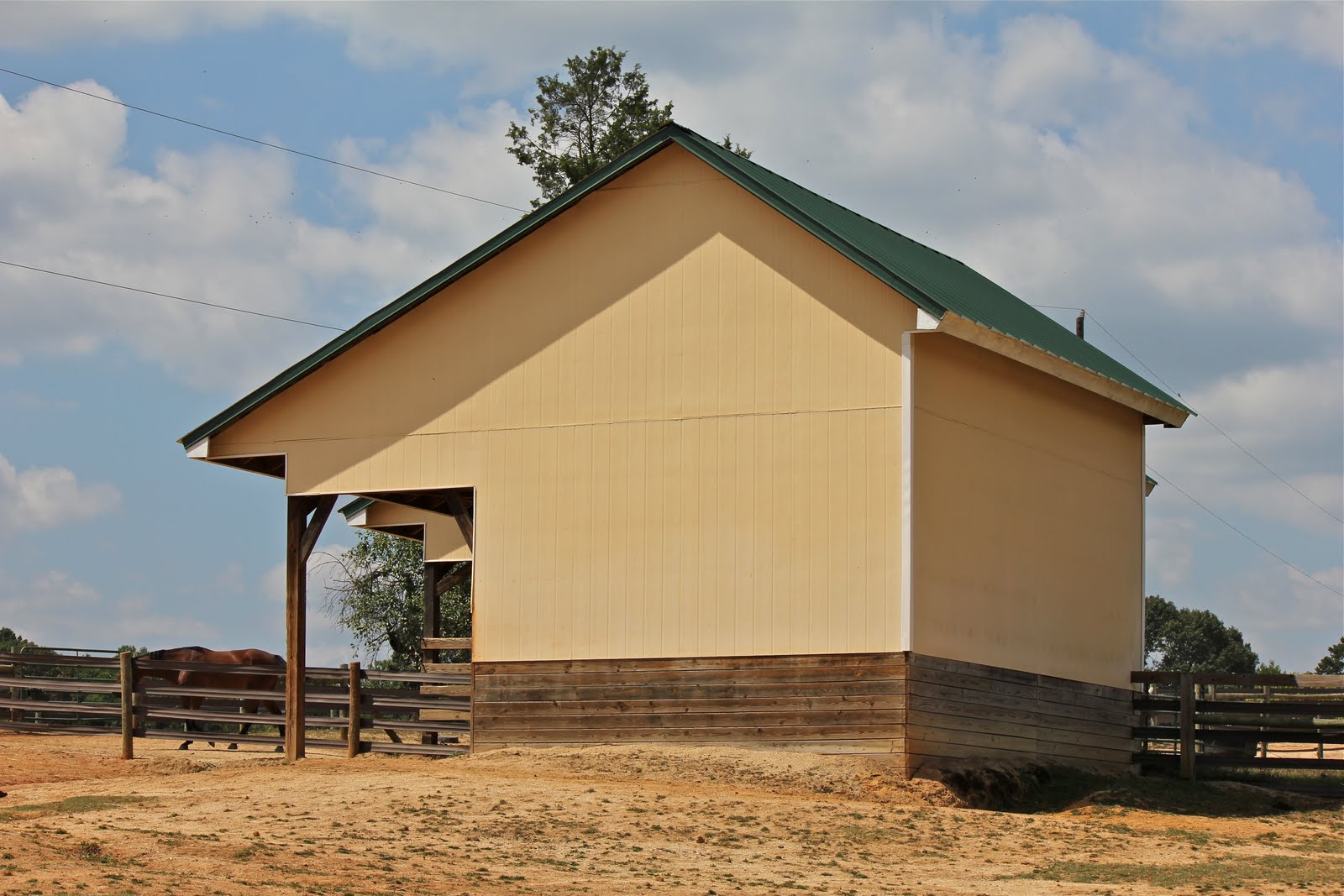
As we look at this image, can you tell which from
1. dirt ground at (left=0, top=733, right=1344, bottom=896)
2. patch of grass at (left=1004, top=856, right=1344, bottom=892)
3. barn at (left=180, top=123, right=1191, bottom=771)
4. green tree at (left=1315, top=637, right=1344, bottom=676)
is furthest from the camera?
green tree at (left=1315, top=637, right=1344, bottom=676)

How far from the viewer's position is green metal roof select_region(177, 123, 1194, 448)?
19.1 m

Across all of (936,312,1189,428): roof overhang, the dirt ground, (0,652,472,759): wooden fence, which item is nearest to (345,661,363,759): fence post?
(0,652,472,759): wooden fence

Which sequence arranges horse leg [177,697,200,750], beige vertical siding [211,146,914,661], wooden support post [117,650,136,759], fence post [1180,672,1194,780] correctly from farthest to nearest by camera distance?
horse leg [177,697,200,750]
wooden support post [117,650,136,759]
fence post [1180,672,1194,780]
beige vertical siding [211,146,914,661]

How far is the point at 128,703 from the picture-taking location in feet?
75.6

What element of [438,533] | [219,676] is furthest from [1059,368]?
[219,676]

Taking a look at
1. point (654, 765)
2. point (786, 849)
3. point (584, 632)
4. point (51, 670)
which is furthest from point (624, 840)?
point (51, 670)

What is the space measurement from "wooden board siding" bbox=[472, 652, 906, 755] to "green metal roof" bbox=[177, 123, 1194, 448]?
14.1ft

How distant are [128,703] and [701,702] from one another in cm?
869

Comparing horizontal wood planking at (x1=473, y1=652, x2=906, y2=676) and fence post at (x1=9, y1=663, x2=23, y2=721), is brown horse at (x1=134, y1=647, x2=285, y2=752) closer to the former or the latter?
fence post at (x1=9, y1=663, x2=23, y2=721)

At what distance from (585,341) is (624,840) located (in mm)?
7081

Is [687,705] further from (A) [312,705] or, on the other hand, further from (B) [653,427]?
(A) [312,705]

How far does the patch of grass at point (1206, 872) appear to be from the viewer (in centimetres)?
1465

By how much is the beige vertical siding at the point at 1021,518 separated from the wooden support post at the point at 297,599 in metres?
8.00

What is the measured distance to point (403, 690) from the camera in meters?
22.6
